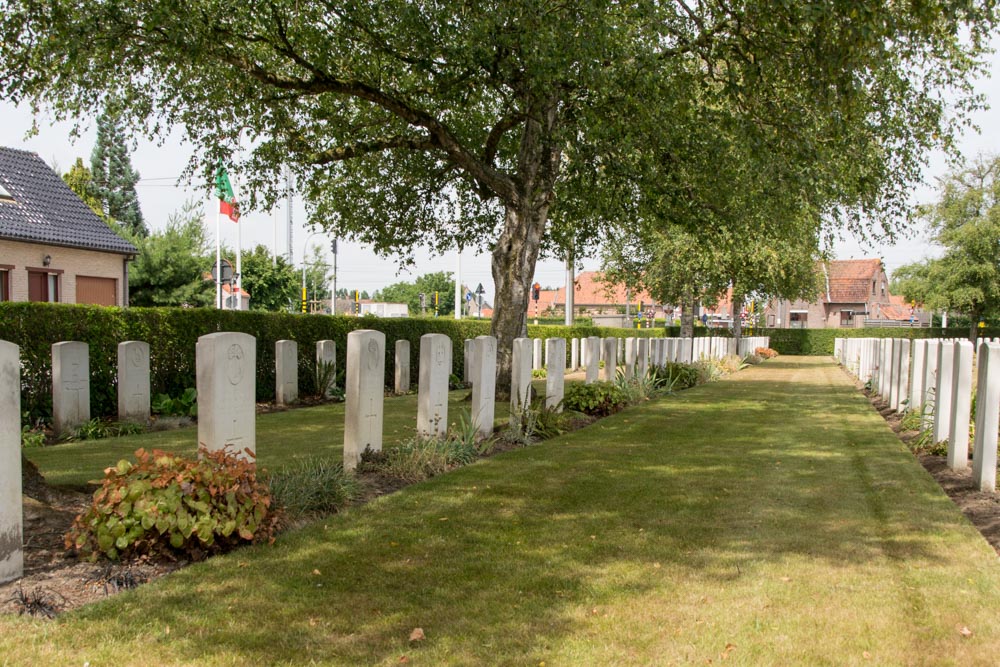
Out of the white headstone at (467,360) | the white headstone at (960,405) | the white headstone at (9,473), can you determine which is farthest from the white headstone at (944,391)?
the white headstone at (467,360)

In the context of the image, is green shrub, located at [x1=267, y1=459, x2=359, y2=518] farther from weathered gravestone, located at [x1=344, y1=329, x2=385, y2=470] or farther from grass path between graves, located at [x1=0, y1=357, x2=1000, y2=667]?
weathered gravestone, located at [x1=344, y1=329, x2=385, y2=470]

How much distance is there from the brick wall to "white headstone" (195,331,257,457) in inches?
785

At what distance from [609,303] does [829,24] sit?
92.1 meters

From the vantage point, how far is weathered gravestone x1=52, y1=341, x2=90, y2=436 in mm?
10703

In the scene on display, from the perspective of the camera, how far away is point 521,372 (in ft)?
36.0

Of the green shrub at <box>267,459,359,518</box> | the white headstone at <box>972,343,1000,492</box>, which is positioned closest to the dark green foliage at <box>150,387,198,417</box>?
the green shrub at <box>267,459,359,518</box>

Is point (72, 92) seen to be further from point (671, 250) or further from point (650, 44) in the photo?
point (671, 250)

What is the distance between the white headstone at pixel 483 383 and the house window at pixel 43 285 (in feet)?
60.4

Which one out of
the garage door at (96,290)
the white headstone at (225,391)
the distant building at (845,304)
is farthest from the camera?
the distant building at (845,304)

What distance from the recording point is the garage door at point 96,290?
2486cm

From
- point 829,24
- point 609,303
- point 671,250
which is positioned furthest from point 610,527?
point 609,303

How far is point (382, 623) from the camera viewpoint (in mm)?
4004

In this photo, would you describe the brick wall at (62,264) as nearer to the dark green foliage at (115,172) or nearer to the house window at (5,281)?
the house window at (5,281)

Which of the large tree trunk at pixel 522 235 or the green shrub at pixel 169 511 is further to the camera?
the large tree trunk at pixel 522 235
